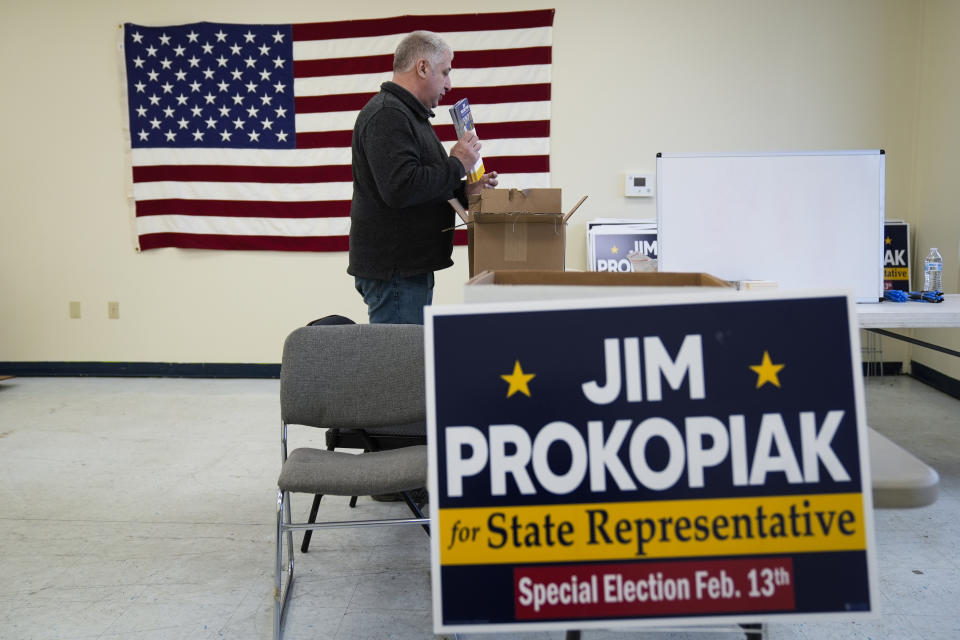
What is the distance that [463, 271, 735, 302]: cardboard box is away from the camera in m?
1.09

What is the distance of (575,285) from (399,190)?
50.9 inches

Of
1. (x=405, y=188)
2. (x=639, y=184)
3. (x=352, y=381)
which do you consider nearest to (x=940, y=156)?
(x=639, y=184)

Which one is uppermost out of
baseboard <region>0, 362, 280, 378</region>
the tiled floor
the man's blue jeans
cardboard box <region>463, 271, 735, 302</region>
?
cardboard box <region>463, 271, 735, 302</region>

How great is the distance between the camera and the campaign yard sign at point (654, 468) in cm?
92

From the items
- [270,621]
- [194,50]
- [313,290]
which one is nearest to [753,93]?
[313,290]

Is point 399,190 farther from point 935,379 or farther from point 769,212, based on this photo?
point 935,379

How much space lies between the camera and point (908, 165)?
4.45 m

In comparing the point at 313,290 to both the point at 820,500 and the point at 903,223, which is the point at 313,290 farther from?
the point at 820,500

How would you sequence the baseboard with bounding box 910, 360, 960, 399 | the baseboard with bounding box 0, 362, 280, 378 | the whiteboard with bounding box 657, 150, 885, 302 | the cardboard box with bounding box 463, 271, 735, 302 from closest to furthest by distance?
the cardboard box with bounding box 463, 271, 735, 302 → the whiteboard with bounding box 657, 150, 885, 302 → the baseboard with bounding box 910, 360, 960, 399 → the baseboard with bounding box 0, 362, 280, 378

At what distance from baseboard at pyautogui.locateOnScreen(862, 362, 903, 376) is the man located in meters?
3.28

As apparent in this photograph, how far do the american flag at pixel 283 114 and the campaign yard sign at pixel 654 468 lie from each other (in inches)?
147

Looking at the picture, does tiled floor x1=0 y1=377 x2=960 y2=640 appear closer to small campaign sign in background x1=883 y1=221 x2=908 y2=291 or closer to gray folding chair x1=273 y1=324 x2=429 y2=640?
gray folding chair x1=273 y1=324 x2=429 y2=640

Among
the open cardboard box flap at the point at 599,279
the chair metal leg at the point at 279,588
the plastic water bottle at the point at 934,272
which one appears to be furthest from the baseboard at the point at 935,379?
the chair metal leg at the point at 279,588

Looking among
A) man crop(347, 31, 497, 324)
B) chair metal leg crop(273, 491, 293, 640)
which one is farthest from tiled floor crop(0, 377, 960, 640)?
man crop(347, 31, 497, 324)
